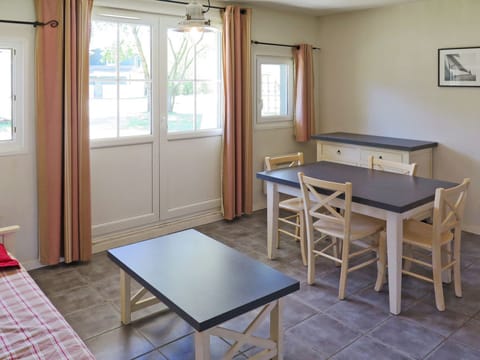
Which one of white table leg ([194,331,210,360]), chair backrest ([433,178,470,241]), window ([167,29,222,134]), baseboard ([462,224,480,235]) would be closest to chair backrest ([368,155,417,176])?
chair backrest ([433,178,470,241])

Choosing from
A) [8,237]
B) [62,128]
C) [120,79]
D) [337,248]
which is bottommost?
[337,248]

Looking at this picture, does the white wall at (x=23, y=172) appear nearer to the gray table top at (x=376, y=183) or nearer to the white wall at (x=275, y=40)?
the gray table top at (x=376, y=183)

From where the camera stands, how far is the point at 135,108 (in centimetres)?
411

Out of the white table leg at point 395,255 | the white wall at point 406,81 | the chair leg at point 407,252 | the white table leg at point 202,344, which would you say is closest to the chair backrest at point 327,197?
the white table leg at point 395,255

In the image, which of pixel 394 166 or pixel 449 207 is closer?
pixel 449 207

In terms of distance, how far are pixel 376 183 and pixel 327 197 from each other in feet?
1.53

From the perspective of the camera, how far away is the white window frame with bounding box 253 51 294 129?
16.7 feet

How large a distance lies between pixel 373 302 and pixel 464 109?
238cm

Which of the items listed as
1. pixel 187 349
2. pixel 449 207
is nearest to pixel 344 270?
pixel 449 207

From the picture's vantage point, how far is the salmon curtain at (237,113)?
4.55 metres

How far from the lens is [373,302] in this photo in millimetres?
3033

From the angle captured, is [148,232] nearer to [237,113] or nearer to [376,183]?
[237,113]

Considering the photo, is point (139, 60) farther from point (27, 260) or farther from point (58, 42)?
point (27, 260)

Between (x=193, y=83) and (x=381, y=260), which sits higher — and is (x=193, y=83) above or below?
above
